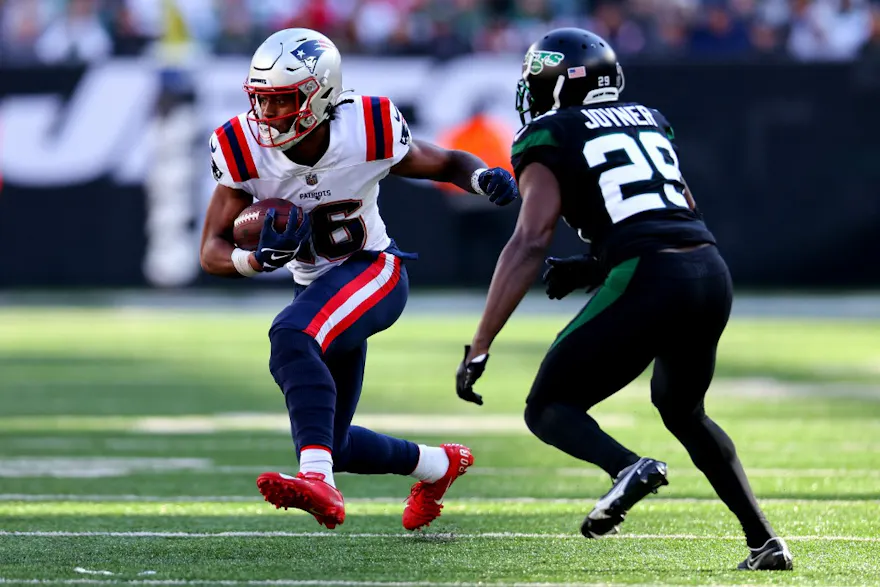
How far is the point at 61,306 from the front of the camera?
17.0 m

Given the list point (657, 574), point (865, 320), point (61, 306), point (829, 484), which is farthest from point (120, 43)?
point (657, 574)

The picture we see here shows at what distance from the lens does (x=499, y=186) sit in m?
4.74

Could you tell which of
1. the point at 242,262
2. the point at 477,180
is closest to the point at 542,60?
the point at 477,180

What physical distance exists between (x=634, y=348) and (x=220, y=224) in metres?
1.42

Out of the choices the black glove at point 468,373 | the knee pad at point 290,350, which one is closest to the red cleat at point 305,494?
the knee pad at point 290,350

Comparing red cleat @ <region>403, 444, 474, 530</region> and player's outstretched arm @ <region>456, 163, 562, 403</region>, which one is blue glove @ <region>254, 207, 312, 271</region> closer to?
player's outstretched arm @ <region>456, 163, 562, 403</region>

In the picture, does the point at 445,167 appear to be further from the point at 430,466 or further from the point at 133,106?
the point at 133,106

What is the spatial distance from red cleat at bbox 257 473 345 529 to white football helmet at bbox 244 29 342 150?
105 cm

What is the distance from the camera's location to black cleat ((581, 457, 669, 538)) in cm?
387

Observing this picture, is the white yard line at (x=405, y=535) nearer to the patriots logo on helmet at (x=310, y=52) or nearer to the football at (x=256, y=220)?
the football at (x=256, y=220)

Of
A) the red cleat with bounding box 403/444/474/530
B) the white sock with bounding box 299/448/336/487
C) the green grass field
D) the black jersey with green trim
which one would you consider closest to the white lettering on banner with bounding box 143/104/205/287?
the green grass field

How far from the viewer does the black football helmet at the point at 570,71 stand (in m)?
4.37

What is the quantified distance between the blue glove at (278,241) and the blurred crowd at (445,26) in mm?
13048

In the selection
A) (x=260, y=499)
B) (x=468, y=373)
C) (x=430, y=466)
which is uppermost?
(x=468, y=373)
